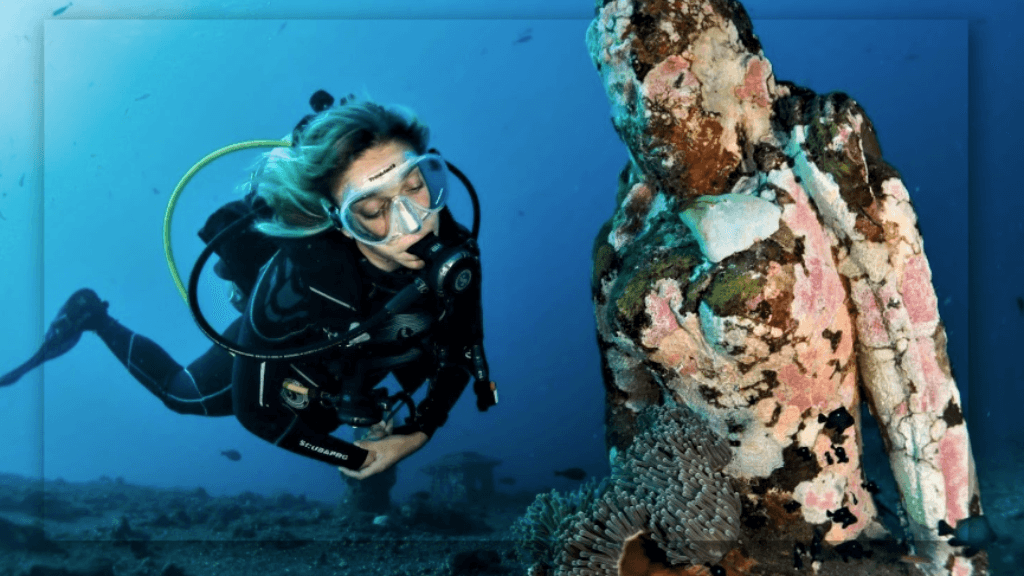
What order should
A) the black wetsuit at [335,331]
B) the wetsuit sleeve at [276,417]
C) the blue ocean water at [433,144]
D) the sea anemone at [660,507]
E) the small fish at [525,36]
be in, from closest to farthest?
1. the sea anemone at [660,507]
2. the black wetsuit at [335,331]
3. the wetsuit sleeve at [276,417]
4. the blue ocean water at [433,144]
5. the small fish at [525,36]

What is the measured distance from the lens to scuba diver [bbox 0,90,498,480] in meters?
2.94

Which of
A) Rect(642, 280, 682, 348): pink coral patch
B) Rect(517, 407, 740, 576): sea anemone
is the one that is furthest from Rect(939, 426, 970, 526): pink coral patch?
Rect(642, 280, 682, 348): pink coral patch

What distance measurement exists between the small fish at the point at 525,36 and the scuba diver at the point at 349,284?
85.4 inches

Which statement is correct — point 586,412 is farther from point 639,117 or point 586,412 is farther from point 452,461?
point 639,117

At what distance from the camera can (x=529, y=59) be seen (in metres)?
5.34

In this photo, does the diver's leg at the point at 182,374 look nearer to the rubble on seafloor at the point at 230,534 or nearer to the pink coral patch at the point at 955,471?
the rubble on seafloor at the point at 230,534

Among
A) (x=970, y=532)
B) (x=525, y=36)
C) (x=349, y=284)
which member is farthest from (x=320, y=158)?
(x=525, y=36)

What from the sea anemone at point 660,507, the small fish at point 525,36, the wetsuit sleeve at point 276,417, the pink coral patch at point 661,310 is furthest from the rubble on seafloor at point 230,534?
the small fish at point 525,36

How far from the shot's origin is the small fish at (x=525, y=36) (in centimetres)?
511

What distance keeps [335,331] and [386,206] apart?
0.60 metres

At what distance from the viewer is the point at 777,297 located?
1825 mm

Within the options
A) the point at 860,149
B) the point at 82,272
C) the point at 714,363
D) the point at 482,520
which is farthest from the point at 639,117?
the point at 82,272

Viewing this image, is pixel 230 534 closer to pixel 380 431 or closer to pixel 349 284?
pixel 380 431

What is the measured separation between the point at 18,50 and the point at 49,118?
465 millimetres
